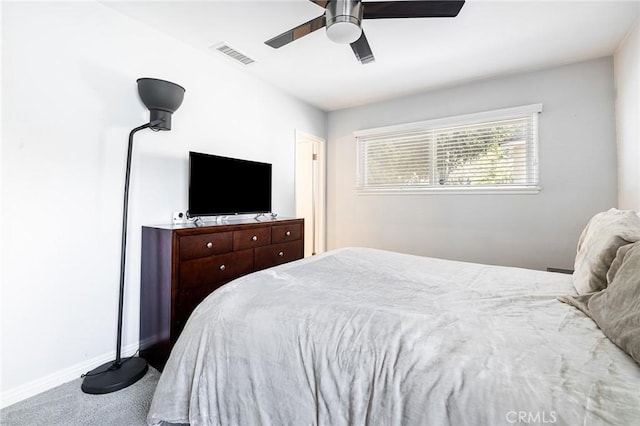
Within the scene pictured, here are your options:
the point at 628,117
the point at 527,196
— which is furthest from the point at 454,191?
the point at 628,117

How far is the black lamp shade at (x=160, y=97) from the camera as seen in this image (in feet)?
6.80

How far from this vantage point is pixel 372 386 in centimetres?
93

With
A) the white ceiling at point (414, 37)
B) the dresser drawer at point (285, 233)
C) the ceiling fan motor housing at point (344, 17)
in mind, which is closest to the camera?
the ceiling fan motor housing at point (344, 17)

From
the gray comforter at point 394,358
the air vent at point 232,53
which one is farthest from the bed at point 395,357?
the air vent at point 232,53

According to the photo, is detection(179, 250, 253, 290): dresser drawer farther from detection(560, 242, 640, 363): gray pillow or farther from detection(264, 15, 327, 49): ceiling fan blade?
detection(560, 242, 640, 363): gray pillow

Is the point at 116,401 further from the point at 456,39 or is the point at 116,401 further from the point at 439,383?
the point at 456,39

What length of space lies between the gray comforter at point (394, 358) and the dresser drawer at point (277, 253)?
1045 mm

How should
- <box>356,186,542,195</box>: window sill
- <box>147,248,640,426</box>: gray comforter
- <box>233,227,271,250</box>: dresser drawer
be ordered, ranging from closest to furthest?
<box>147,248,640,426</box>: gray comforter, <box>233,227,271,250</box>: dresser drawer, <box>356,186,542,195</box>: window sill

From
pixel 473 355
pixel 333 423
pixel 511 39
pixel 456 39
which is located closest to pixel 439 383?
pixel 473 355

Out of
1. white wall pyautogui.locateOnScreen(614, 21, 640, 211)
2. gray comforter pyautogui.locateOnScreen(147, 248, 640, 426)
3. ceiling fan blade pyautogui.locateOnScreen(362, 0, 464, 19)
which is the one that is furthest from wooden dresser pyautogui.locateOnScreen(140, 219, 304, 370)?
white wall pyautogui.locateOnScreen(614, 21, 640, 211)

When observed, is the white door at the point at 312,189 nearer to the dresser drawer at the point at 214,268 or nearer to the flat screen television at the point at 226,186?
the flat screen television at the point at 226,186

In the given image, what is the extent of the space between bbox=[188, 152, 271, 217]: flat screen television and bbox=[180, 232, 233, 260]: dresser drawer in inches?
14.5

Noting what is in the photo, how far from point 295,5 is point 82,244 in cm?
221

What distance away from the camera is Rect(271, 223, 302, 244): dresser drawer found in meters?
2.79
